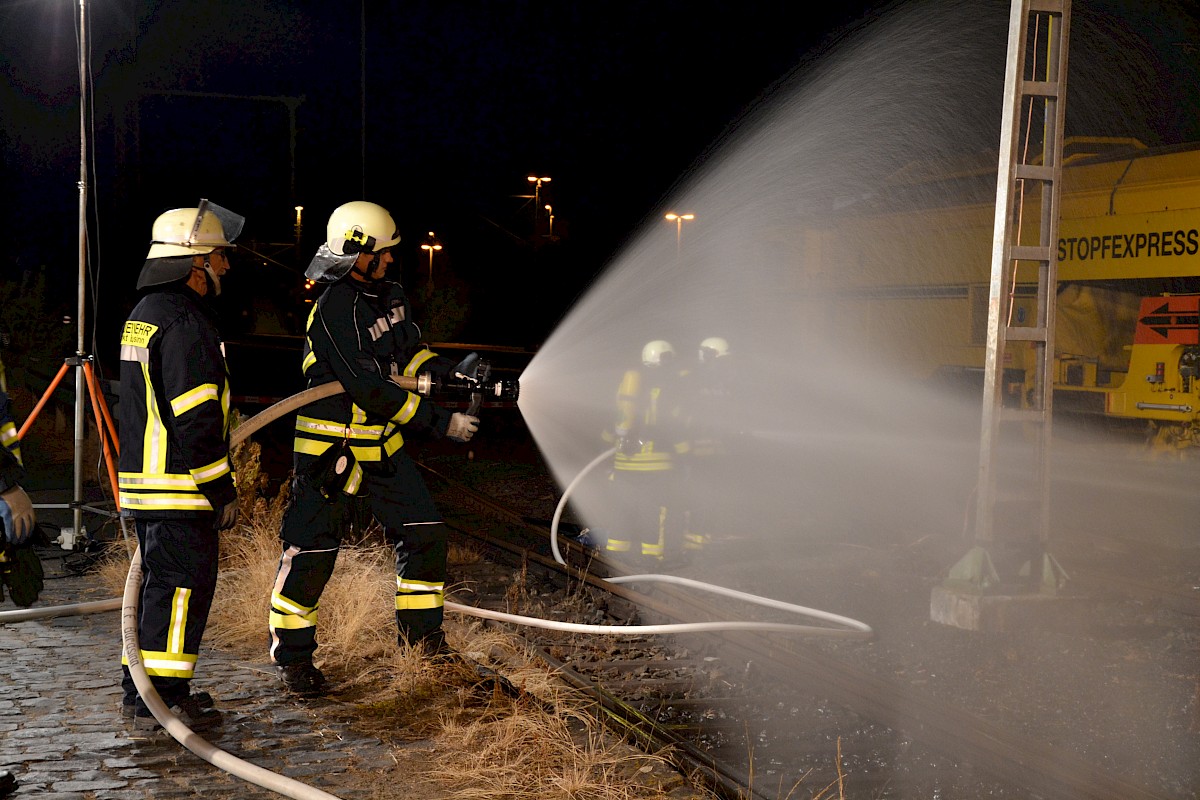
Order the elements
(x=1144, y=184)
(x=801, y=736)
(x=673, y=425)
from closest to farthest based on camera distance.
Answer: (x=801, y=736), (x=673, y=425), (x=1144, y=184)

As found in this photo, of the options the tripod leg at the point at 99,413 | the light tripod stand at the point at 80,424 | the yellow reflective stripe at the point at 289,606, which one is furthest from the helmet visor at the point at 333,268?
the tripod leg at the point at 99,413

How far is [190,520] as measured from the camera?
14.7ft

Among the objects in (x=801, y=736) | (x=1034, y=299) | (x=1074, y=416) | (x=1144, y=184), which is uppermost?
(x=1144, y=184)

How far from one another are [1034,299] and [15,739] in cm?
1236

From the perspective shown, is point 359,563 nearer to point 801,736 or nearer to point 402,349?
point 402,349

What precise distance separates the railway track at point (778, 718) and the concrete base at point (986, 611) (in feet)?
3.26

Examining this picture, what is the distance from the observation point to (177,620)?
451 cm

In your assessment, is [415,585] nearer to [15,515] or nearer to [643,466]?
[15,515]

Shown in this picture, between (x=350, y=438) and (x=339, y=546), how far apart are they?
1.80 ft

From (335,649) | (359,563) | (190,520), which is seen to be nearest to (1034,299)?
(359,563)

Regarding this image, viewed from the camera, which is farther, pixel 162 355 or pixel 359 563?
pixel 359 563

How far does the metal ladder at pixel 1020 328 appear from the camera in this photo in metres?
6.57

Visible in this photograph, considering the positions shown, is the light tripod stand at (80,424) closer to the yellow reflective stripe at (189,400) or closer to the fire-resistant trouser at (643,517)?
the yellow reflective stripe at (189,400)

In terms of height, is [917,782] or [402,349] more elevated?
[402,349]
